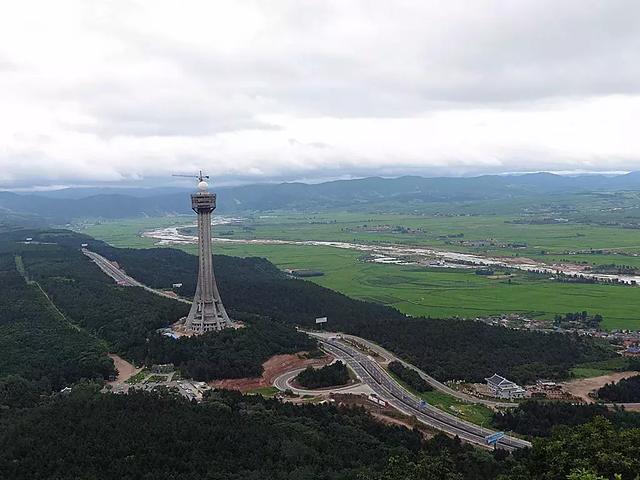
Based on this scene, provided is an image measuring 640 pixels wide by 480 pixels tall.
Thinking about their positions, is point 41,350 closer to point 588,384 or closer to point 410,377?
point 410,377

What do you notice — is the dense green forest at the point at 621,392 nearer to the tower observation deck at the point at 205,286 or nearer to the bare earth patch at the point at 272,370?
the bare earth patch at the point at 272,370

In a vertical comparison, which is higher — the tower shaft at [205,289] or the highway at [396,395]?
the tower shaft at [205,289]

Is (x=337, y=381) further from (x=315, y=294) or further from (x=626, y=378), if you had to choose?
(x=315, y=294)

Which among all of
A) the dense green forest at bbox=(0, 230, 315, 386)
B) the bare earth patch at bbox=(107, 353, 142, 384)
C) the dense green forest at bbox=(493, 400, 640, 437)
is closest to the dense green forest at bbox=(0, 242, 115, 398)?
the dense green forest at bbox=(0, 230, 315, 386)

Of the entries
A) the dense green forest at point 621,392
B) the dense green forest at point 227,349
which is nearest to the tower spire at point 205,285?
the dense green forest at point 227,349

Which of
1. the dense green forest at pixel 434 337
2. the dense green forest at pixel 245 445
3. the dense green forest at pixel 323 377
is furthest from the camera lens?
the dense green forest at pixel 434 337

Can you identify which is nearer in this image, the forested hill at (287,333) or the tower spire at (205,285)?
the forested hill at (287,333)

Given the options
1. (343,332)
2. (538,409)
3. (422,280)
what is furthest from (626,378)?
(422,280)
